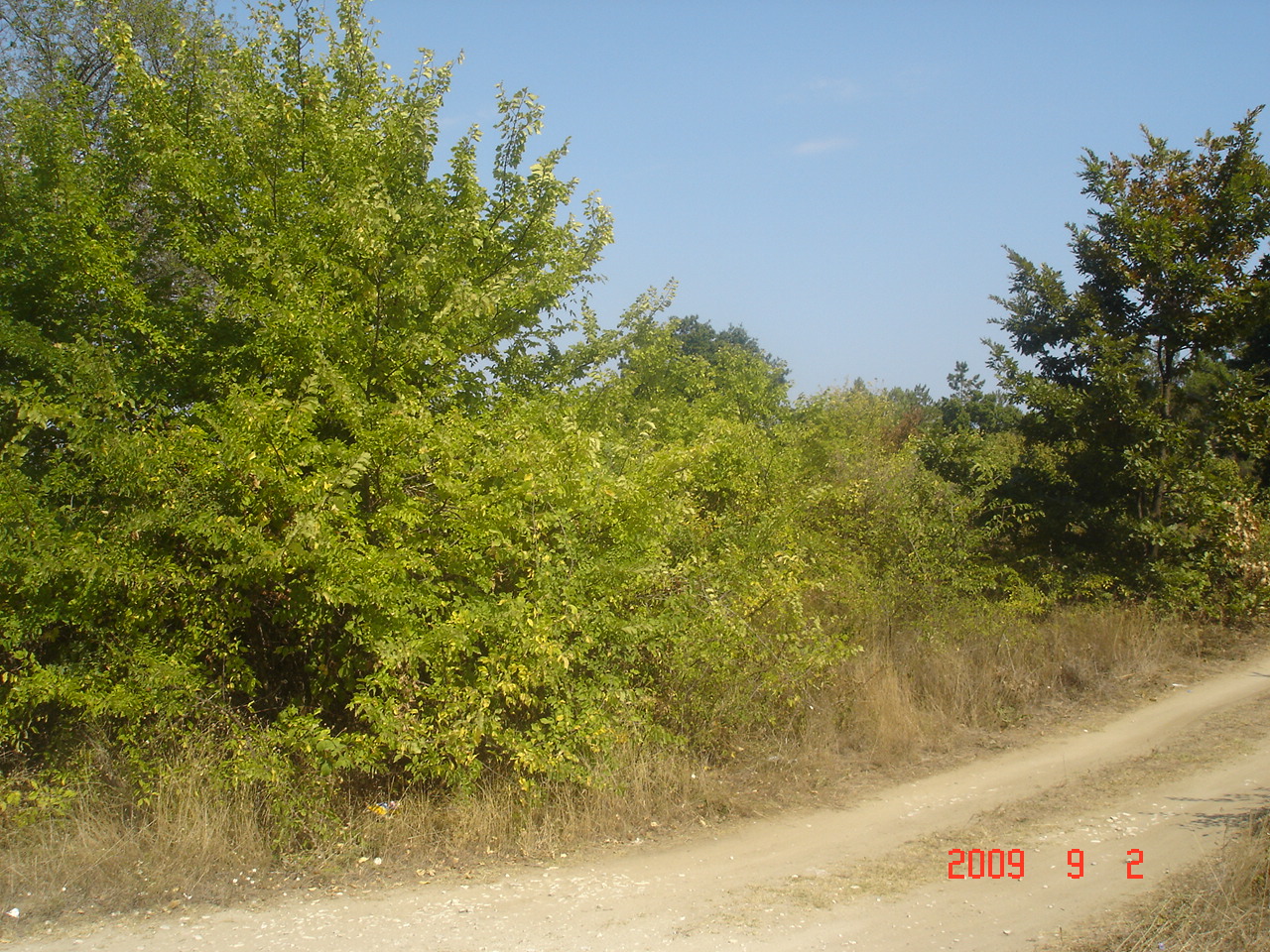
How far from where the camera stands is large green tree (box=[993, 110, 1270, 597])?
36.9 ft

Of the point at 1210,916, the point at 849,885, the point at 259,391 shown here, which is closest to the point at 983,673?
the point at 849,885

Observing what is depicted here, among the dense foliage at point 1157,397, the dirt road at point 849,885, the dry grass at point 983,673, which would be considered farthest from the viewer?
the dense foliage at point 1157,397

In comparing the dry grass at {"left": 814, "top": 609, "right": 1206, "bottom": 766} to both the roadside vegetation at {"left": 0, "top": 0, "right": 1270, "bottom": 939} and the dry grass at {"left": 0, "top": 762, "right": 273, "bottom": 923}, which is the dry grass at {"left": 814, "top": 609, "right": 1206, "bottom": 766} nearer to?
the roadside vegetation at {"left": 0, "top": 0, "right": 1270, "bottom": 939}

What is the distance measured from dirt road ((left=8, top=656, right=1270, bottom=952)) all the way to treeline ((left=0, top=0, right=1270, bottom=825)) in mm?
862

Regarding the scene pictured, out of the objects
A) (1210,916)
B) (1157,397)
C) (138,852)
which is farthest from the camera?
(1157,397)

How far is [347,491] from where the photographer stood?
6.03 metres

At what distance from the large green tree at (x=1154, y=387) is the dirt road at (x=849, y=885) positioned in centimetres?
501
